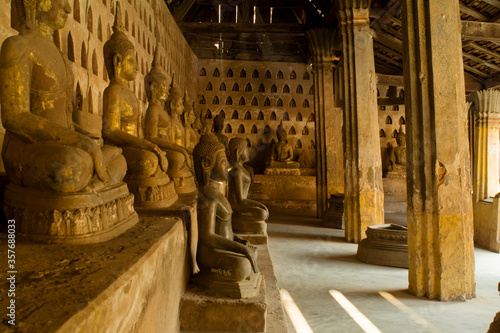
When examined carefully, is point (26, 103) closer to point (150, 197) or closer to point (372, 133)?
point (150, 197)

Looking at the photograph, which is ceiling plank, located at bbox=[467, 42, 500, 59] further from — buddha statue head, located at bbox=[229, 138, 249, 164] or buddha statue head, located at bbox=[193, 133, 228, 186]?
buddha statue head, located at bbox=[193, 133, 228, 186]

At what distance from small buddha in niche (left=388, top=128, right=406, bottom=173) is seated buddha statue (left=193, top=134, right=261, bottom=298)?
564 inches

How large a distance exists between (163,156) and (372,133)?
5.57m

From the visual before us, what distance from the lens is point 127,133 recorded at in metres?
4.25

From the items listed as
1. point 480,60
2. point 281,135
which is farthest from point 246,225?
point 281,135

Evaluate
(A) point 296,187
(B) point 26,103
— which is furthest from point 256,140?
(B) point 26,103

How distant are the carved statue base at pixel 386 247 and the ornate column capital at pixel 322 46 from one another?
23.7 feet

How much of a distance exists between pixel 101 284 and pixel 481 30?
29.6ft

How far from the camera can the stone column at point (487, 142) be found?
1164 cm

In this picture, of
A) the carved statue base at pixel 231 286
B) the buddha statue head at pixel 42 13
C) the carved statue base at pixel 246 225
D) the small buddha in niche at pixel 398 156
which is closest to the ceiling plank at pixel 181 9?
the carved statue base at pixel 246 225

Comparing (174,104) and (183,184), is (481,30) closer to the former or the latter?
(174,104)

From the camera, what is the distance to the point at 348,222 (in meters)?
8.90

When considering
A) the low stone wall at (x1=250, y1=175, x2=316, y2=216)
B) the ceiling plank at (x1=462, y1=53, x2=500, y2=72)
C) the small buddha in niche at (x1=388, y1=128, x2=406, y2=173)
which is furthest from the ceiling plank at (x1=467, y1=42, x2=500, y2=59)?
the low stone wall at (x1=250, y1=175, x2=316, y2=216)

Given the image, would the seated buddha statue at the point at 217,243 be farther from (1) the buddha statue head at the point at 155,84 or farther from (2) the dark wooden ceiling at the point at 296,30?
(2) the dark wooden ceiling at the point at 296,30
